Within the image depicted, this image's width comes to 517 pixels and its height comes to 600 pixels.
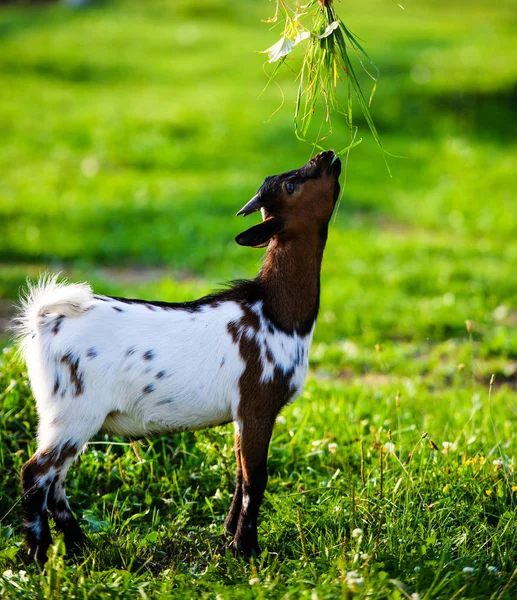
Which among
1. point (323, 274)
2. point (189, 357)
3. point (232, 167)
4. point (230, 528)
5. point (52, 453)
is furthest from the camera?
point (232, 167)

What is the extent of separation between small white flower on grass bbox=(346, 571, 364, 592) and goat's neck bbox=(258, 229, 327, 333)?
114 centimetres

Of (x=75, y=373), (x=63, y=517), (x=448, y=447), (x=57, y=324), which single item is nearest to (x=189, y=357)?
(x=75, y=373)

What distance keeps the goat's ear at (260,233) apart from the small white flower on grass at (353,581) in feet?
4.77

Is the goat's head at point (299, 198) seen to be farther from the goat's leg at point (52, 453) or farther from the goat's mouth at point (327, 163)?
the goat's leg at point (52, 453)

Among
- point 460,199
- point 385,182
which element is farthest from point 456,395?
point 385,182

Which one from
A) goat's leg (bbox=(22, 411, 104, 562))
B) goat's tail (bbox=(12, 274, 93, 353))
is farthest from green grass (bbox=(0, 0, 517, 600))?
goat's tail (bbox=(12, 274, 93, 353))

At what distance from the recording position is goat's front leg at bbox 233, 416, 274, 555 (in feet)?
12.2

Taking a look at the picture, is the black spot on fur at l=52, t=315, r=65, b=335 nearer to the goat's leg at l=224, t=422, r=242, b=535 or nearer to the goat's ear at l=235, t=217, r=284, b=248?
the goat's ear at l=235, t=217, r=284, b=248

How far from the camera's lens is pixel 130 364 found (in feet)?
11.9

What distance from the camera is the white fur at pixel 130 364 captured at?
359 centimetres

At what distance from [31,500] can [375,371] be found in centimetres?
416

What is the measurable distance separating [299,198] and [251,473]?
4.17 ft

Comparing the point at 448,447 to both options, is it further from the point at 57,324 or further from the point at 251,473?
the point at 57,324

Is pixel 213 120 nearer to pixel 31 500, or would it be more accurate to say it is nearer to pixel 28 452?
pixel 28 452
